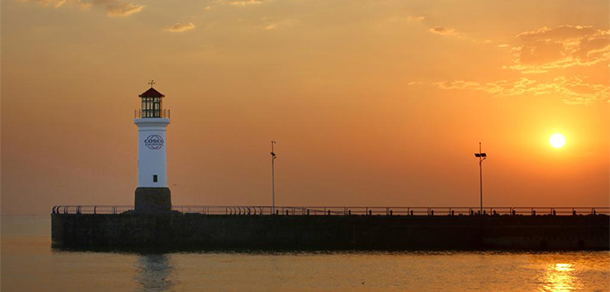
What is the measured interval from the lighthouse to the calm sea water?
6429 millimetres

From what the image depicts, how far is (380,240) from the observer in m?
91.1

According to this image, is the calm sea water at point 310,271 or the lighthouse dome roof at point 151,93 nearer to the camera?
the calm sea water at point 310,271

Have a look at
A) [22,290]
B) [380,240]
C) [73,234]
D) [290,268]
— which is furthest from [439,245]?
[22,290]

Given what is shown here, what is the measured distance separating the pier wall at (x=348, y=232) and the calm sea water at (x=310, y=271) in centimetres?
353

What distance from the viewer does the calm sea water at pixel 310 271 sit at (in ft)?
221

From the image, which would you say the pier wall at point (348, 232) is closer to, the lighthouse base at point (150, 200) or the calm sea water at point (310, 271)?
the lighthouse base at point (150, 200)

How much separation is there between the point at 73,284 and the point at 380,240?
32085 mm

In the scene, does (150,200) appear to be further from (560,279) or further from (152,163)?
(560,279)

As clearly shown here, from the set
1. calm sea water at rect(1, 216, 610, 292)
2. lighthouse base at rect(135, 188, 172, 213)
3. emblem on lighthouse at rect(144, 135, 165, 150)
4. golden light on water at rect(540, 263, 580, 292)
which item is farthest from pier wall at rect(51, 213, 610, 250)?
golden light on water at rect(540, 263, 580, 292)

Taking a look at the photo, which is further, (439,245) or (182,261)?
(439,245)

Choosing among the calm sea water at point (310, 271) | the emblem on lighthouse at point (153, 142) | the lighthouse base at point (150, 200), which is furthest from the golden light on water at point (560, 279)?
the emblem on lighthouse at point (153, 142)

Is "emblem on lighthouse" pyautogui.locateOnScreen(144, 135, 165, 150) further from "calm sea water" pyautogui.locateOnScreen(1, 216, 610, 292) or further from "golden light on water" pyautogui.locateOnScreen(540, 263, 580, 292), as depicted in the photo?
"golden light on water" pyautogui.locateOnScreen(540, 263, 580, 292)

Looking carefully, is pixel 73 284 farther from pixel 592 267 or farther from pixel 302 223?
pixel 592 267

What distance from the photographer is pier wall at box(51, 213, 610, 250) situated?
9006cm
